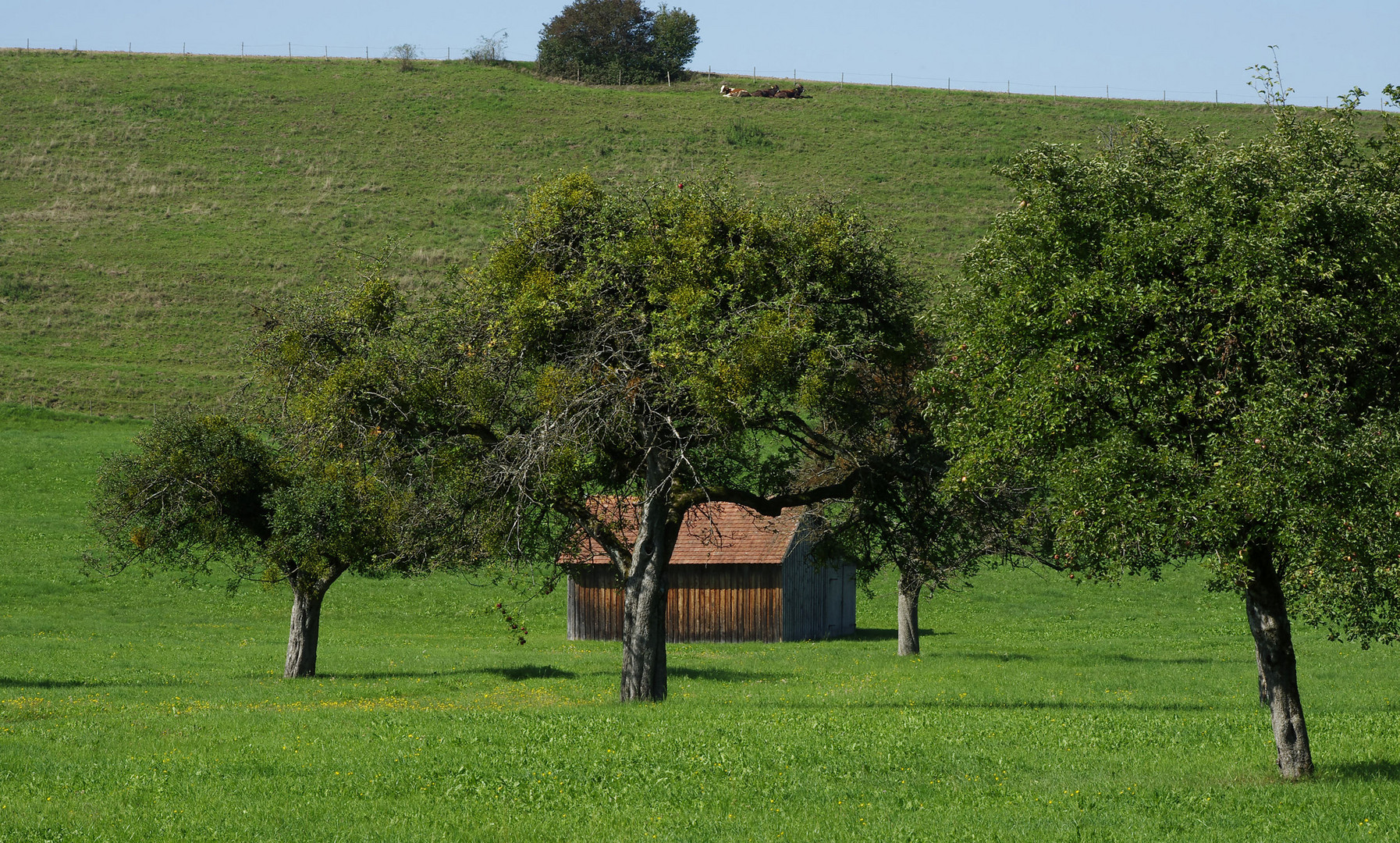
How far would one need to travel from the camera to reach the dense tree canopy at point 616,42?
128250mm

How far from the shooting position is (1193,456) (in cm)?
1260

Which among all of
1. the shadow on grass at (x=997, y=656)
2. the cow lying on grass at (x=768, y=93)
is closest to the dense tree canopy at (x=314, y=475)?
the shadow on grass at (x=997, y=656)

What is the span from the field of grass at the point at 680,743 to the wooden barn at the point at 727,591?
3595 millimetres

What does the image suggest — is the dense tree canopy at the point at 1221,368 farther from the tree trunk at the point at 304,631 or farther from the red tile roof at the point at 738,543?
the red tile roof at the point at 738,543

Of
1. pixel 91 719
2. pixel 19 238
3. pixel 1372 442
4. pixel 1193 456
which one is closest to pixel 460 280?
pixel 91 719

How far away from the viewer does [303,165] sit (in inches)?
4117

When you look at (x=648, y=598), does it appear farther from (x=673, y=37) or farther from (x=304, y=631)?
(x=673, y=37)

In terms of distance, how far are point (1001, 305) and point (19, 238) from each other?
302 ft

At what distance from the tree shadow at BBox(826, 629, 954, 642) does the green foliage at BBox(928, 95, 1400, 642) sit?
2929cm

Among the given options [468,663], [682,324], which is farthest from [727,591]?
[682,324]

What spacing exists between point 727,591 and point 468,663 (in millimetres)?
12431

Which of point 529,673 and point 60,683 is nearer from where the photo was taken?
point 60,683

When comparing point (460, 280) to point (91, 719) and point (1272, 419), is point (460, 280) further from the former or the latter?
point (1272, 419)

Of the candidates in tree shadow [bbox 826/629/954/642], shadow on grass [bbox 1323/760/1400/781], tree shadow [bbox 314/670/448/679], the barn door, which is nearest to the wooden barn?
the barn door
